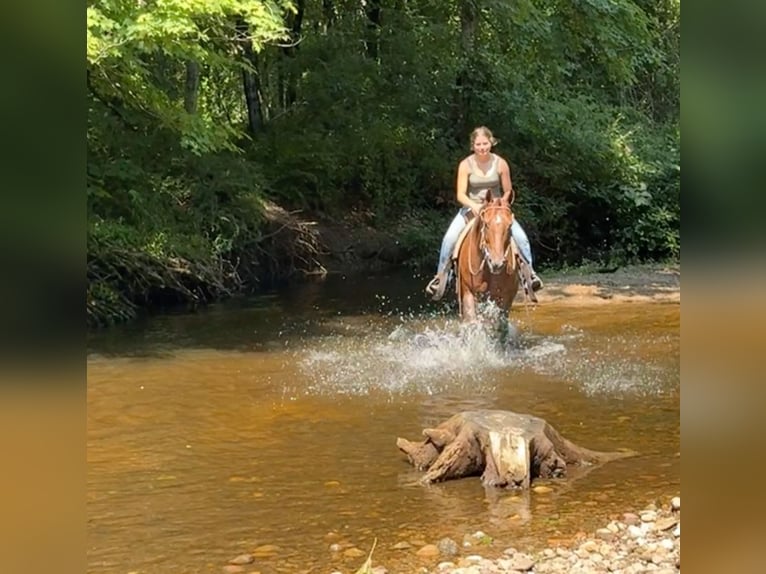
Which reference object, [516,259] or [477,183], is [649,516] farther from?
[477,183]

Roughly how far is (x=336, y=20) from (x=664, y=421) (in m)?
16.7

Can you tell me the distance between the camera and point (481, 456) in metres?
5.46

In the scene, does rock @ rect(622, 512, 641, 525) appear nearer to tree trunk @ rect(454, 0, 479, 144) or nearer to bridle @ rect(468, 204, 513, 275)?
bridle @ rect(468, 204, 513, 275)

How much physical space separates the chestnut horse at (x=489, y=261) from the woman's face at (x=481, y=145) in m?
0.64

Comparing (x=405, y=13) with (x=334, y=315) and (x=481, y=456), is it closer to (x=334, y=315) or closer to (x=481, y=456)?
(x=334, y=315)

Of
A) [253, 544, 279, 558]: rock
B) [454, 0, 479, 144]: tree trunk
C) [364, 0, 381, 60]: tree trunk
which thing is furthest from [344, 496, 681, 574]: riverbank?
[364, 0, 381, 60]: tree trunk

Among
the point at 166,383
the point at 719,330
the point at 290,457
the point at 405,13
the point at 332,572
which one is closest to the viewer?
the point at 719,330

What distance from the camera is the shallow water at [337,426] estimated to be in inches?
177

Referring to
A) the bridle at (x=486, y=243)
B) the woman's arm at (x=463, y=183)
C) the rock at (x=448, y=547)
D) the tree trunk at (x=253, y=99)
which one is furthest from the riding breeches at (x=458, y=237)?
the tree trunk at (x=253, y=99)

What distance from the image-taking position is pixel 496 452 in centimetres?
533

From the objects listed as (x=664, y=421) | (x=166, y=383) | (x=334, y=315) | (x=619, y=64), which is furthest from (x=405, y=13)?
(x=664, y=421)

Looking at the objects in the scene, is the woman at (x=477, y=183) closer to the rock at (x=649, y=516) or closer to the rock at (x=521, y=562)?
the rock at (x=649, y=516)

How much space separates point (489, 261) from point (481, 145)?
142 cm

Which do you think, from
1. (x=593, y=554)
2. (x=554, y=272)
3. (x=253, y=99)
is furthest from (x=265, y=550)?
(x=253, y=99)
